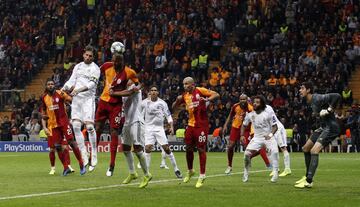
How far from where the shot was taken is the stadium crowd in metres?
43.6

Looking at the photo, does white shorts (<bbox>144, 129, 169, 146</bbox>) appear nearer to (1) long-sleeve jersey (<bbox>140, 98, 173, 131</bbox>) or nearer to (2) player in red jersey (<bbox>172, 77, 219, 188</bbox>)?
(1) long-sleeve jersey (<bbox>140, 98, 173, 131</bbox>)

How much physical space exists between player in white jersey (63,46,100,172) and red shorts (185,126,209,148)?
2.89 metres

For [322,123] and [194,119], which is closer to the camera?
[322,123]

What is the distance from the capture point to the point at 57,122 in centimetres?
2341

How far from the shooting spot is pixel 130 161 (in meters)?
19.1

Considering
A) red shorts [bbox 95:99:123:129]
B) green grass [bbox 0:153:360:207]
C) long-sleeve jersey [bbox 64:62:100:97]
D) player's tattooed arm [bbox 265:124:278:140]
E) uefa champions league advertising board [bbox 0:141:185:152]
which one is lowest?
uefa champions league advertising board [bbox 0:141:185:152]

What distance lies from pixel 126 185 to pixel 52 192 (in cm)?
218

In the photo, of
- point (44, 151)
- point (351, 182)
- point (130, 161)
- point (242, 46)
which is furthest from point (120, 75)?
point (242, 46)

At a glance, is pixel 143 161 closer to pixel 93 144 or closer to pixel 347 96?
pixel 93 144

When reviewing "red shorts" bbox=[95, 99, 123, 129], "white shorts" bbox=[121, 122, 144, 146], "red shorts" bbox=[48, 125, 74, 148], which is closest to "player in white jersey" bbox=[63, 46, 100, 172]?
"red shorts" bbox=[48, 125, 74, 148]

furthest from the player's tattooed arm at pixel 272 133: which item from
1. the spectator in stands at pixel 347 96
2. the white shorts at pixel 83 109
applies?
the spectator in stands at pixel 347 96

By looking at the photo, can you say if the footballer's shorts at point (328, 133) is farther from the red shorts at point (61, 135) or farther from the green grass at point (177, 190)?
the red shorts at point (61, 135)

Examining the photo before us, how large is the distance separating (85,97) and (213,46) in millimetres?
26596

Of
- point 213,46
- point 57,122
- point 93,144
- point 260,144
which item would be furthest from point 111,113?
point 213,46
